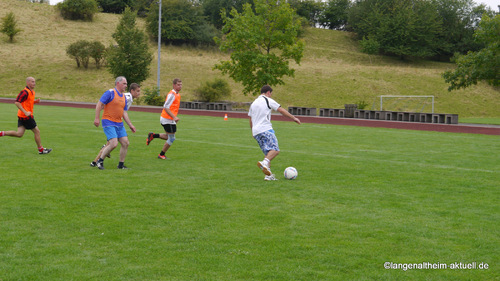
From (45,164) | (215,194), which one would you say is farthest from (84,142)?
(215,194)

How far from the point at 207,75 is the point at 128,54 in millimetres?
15577

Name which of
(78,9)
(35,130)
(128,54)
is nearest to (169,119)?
(35,130)

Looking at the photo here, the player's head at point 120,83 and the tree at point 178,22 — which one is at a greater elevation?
the tree at point 178,22

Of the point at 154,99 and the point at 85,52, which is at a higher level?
the point at 85,52

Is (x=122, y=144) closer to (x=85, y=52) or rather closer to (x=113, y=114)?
(x=113, y=114)

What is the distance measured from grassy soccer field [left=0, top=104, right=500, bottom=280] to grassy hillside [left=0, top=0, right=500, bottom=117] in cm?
3583

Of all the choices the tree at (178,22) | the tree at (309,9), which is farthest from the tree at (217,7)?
the tree at (178,22)

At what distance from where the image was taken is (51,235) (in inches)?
235

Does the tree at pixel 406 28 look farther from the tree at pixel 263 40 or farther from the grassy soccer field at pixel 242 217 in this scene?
the grassy soccer field at pixel 242 217

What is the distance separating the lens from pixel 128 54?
163ft

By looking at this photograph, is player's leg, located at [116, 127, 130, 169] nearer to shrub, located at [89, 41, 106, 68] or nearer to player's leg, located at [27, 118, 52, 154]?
player's leg, located at [27, 118, 52, 154]

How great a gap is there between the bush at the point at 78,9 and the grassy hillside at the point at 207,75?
1.81 meters

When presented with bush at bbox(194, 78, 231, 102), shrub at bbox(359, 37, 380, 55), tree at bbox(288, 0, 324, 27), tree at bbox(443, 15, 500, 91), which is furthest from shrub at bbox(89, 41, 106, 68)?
tree at bbox(443, 15, 500, 91)

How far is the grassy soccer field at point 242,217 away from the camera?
16.3ft
